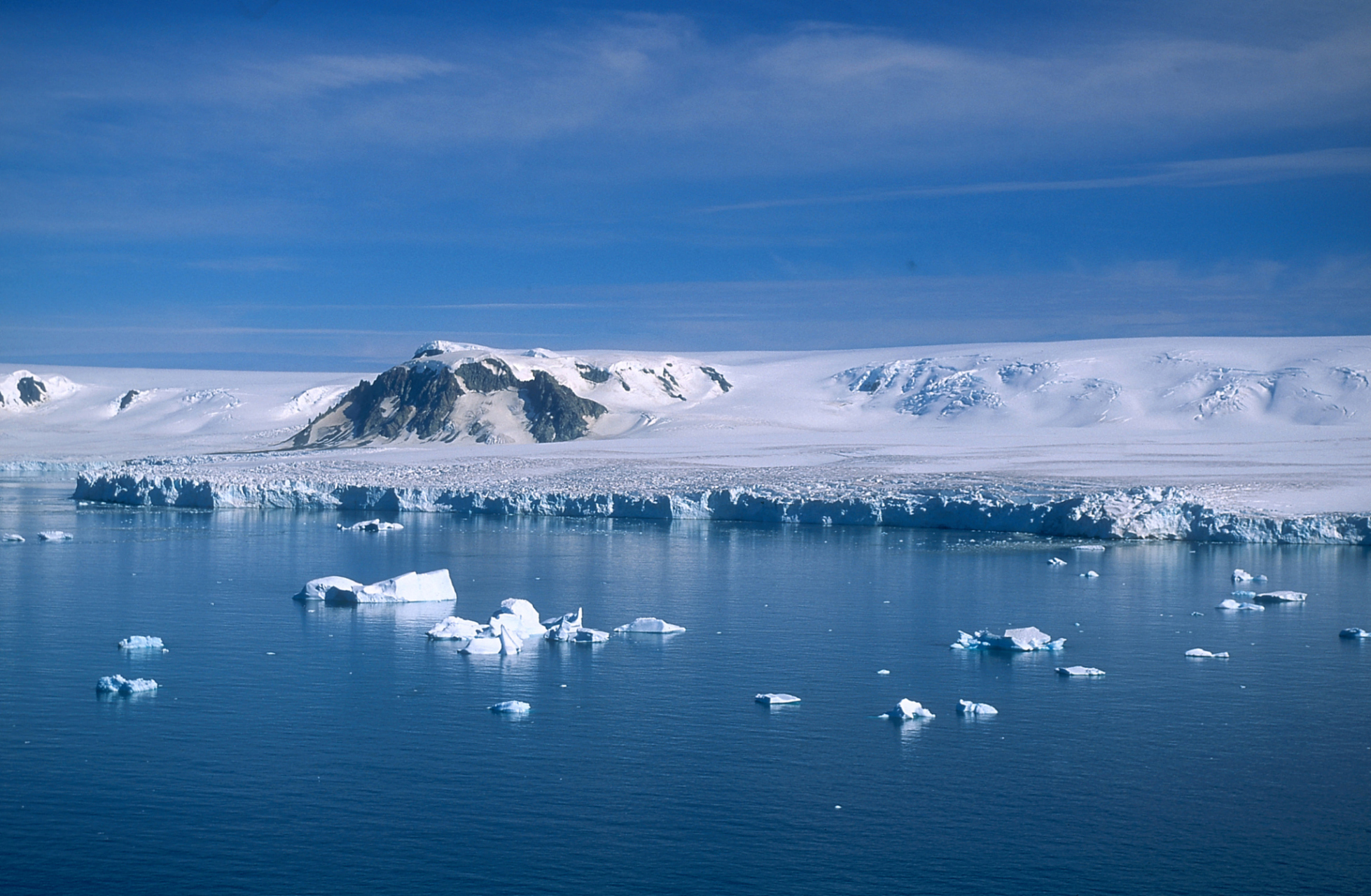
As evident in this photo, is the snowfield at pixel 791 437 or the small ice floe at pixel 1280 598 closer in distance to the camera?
the small ice floe at pixel 1280 598

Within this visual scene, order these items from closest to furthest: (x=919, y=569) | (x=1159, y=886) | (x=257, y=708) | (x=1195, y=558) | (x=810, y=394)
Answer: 1. (x=1159, y=886)
2. (x=257, y=708)
3. (x=919, y=569)
4. (x=1195, y=558)
5. (x=810, y=394)

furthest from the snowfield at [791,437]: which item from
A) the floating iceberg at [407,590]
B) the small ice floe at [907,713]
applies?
the small ice floe at [907,713]

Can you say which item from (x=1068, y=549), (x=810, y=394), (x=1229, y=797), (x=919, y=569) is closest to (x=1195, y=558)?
(x=1068, y=549)

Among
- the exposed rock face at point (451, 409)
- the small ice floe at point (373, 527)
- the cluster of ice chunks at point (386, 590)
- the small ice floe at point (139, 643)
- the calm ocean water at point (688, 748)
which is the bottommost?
the calm ocean water at point (688, 748)

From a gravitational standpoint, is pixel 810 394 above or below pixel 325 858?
above

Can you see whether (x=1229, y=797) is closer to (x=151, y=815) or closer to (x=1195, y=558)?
(x=151, y=815)

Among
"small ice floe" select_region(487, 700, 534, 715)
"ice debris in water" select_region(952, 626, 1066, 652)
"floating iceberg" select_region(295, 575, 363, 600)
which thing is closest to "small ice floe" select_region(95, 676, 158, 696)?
"small ice floe" select_region(487, 700, 534, 715)

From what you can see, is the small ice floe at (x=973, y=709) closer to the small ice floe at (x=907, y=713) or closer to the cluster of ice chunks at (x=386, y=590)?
the small ice floe at (x=907, y=713)

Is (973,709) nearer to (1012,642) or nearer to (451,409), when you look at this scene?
(1012,642)
